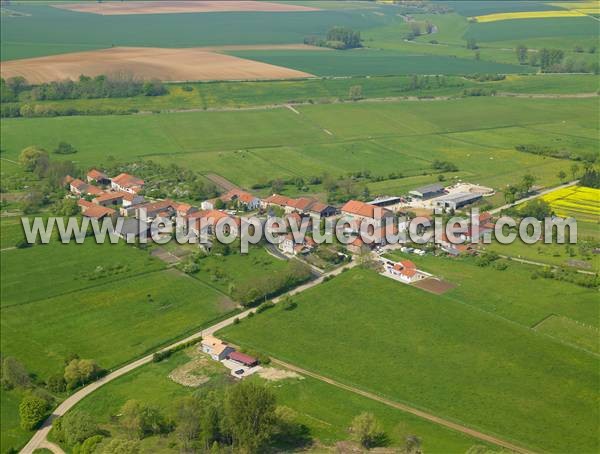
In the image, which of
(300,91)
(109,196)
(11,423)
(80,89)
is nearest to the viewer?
(11,423)

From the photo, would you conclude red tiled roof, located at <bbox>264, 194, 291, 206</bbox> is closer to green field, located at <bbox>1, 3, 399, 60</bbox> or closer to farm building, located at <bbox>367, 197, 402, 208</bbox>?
farm building, located at <bbox>367, 197, 402, 208</bbox>

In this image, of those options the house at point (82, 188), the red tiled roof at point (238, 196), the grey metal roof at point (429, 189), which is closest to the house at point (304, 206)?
the red tiled roof at point (238, 196)

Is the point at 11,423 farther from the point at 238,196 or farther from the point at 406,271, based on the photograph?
the point at 238,196

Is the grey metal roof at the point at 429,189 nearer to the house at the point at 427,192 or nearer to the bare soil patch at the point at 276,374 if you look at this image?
the house at the point at 427,192

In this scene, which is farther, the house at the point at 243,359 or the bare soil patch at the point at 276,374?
the house at the point at 243,359

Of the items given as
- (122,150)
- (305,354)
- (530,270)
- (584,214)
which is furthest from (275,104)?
(305,354)

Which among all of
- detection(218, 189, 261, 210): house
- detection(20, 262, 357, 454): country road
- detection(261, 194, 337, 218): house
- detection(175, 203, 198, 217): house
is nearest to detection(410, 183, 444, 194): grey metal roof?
detection(261, 194, 337, 218): house

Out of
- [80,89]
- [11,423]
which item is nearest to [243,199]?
[11,423]
